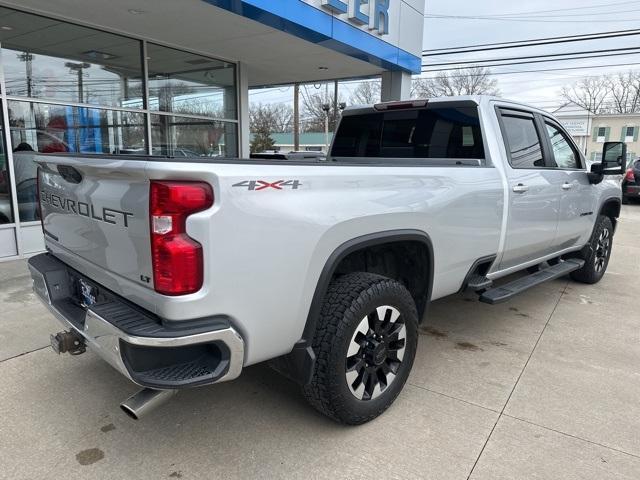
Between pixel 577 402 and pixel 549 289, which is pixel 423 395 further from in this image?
pixel 549 289

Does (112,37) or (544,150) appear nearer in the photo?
(544,150)

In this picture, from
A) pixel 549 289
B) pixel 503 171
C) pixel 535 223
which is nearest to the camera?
pixel 503 171

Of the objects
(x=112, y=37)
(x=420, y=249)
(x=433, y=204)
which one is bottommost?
(x=420, y=249)

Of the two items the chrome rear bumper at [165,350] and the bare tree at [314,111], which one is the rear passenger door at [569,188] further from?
the bare tree at [314,111]

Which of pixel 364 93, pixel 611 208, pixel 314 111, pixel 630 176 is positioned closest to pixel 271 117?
pixel 314 111

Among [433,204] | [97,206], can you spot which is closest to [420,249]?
[433,204]

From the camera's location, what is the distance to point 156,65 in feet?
29.0

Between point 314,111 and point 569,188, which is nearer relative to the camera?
point 569,188

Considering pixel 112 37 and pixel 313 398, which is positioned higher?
pixel 112 37

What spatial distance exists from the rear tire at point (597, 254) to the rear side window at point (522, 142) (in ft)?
6.06

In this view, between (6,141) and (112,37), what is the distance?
8.06 ft

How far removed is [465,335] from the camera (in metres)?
4.27

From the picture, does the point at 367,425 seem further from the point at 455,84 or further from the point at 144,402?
the point at 455,84

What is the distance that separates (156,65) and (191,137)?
153 centimetres
